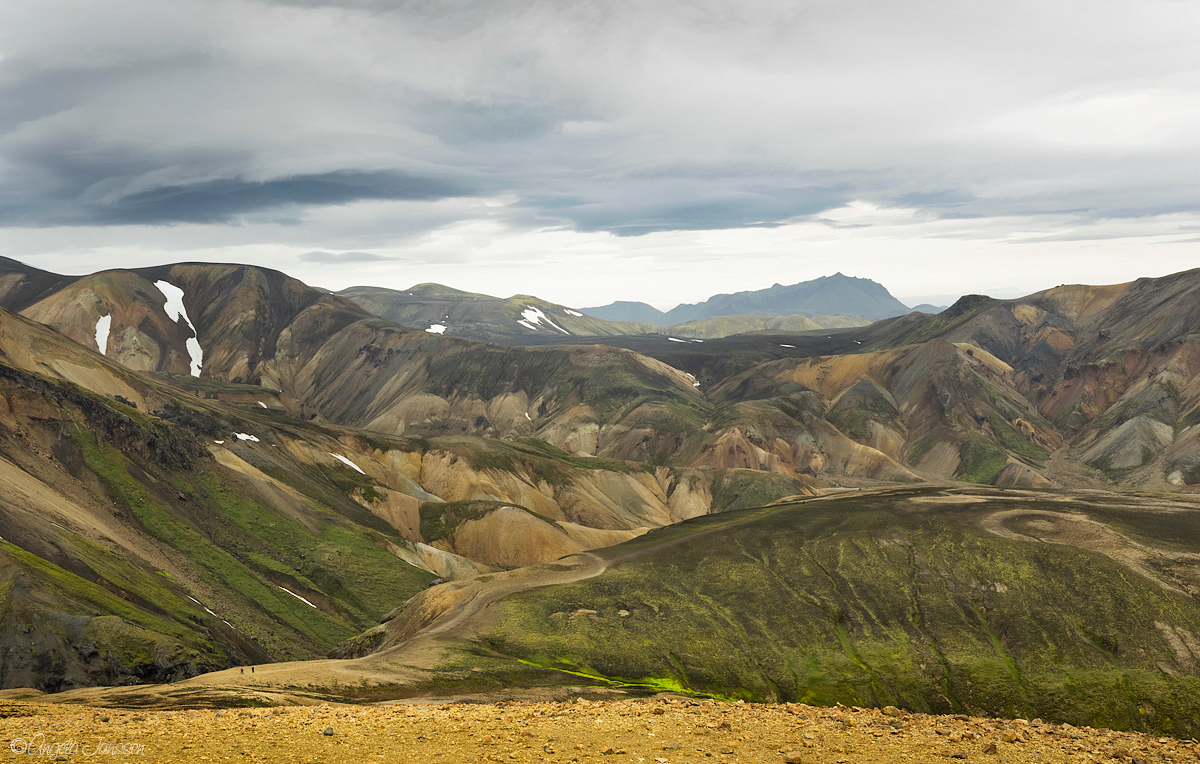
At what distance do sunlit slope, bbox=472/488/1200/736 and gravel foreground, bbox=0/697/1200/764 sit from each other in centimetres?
3688

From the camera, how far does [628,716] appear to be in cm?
2994

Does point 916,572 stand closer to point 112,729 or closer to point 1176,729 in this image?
point 1176,729

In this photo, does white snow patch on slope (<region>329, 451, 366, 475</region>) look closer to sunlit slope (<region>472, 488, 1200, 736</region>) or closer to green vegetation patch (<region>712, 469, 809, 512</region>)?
sunlit slope (<region>472, 488, 1200, 736</region>)

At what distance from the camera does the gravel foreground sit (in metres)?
22.9

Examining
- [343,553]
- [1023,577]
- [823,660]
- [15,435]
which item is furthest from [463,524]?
[1023,577]

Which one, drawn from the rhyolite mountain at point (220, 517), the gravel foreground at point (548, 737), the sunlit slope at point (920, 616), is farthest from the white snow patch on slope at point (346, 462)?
the gravel foreground at point (548, 737)

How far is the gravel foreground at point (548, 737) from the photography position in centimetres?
2292

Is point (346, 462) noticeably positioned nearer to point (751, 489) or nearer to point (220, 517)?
point (220, 517)

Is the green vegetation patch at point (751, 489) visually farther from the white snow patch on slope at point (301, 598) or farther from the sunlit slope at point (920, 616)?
the white snow patch on slope at point (301, 598)

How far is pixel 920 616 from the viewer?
78.2m

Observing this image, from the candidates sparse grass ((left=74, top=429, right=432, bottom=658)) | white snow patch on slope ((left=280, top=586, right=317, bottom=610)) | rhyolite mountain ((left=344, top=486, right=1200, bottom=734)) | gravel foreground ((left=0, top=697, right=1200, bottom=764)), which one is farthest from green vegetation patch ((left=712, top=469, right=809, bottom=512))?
gravel foreground ((left=0, top=697, right=1200, bottom=764))

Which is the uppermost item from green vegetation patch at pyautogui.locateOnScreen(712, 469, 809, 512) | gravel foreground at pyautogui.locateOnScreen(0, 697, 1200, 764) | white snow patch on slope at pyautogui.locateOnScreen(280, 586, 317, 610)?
gravel foreground at pyautogui.locateOnScreen(0, 697, 1200, 764)

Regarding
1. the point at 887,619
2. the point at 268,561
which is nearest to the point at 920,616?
the point at 887,619

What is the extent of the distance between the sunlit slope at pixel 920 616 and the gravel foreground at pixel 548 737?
36.9 metres
